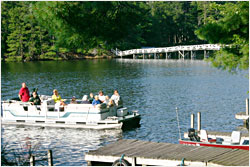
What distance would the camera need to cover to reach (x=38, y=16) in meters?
11.2

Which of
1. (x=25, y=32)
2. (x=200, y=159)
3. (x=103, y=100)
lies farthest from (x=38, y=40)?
(x=200, y=159)

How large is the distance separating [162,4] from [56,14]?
10644 centimetres

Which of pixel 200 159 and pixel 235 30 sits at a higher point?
pixel 235 30

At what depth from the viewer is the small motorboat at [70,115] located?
83.4 feet

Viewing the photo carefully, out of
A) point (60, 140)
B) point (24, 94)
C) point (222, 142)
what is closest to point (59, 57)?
point (24, 94)

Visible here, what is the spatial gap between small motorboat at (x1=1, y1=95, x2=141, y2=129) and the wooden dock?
8325mm

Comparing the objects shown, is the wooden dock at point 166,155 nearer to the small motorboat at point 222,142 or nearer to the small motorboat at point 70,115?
the small motorboat at point 222,142

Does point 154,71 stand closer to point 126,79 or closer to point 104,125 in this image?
point 126,79

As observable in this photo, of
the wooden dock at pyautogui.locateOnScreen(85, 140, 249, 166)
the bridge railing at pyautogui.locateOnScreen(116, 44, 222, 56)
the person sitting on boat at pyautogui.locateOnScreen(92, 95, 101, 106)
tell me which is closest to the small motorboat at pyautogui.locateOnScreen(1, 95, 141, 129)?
the person sitting on boat at pyautogui.locateOnScreen(92, 95, 101, 106)

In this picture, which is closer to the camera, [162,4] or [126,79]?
[126,79]

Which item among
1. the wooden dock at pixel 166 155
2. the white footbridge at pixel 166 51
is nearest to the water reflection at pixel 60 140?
the wooden dock at pixel 166 155

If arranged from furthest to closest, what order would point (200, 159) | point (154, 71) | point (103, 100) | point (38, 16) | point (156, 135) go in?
point (154, 71), point (103, 100), point (156, 135), point (200, 159), point (38, 16)

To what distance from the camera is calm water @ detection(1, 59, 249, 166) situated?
23430mm

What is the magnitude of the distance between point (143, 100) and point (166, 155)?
2101cm
